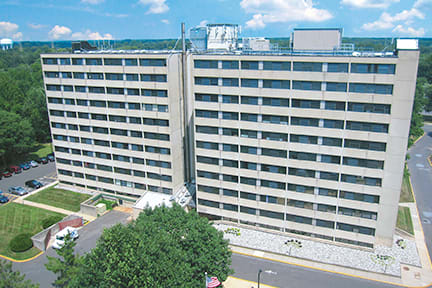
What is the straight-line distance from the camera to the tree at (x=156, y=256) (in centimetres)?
3212

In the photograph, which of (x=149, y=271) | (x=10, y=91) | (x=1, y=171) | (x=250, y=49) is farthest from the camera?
(x=10, y=91)

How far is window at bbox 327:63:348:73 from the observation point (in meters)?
46.3

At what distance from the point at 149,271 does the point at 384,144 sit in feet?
116

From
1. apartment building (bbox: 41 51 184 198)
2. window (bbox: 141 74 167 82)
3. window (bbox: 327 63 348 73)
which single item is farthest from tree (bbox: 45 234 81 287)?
window (bbox: 327 63 348 73)

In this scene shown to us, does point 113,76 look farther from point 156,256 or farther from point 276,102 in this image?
point 156,256

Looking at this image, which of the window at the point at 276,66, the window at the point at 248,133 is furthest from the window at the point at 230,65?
the window at the point at 248,133

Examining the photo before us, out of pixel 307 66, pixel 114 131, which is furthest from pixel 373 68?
pixel 114 131

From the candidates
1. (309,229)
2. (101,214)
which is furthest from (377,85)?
(101,214)

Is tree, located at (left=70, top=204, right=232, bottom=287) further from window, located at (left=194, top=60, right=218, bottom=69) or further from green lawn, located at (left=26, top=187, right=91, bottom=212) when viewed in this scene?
green lawn, located at (left=26, top=187, right=91, bottom=212)

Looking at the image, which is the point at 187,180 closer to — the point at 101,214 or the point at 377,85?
the point at 101,214

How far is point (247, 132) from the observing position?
53781 mm

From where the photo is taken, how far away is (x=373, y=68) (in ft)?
148

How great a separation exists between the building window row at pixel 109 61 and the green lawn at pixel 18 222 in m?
29.7

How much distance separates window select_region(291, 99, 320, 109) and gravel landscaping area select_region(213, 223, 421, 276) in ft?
71.0
